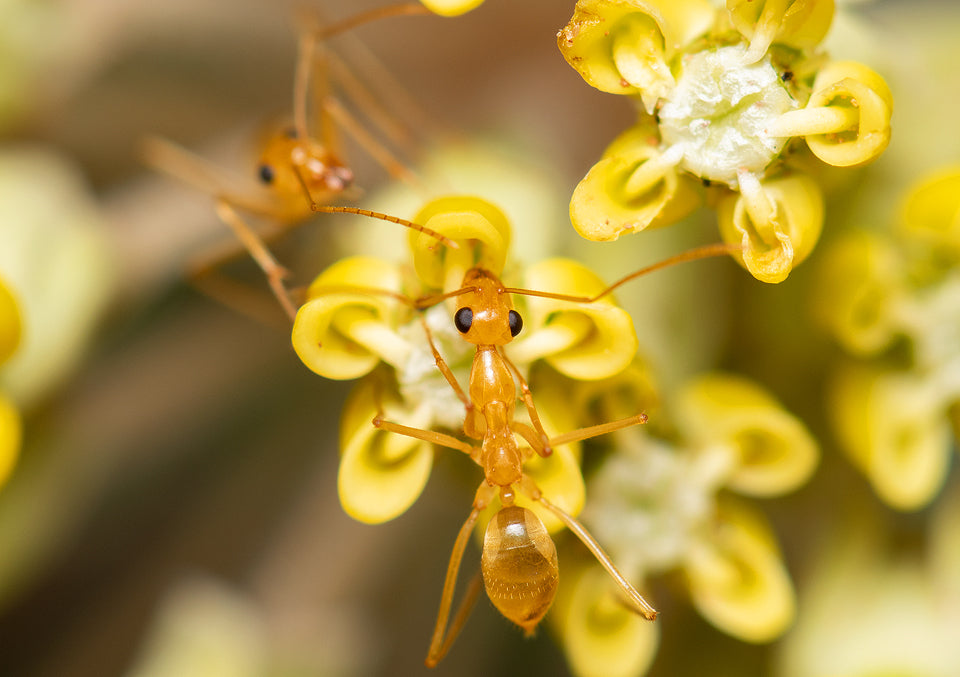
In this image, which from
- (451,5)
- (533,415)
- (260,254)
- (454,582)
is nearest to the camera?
(451,5)

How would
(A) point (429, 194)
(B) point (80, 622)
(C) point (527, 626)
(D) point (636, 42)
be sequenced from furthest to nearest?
(B) point (80, 622) < (A) point (429, 194) < (C) point (527, 626) < (D) point (636, 42)

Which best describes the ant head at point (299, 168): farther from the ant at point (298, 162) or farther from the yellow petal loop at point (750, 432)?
the yellow petal loop at point (750, 432)

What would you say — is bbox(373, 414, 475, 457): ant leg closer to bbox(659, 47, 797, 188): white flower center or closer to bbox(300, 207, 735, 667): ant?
bbox(300, 207, 735, 667): ant

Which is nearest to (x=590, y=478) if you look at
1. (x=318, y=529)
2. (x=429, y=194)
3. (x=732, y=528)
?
(x=732, y=528)

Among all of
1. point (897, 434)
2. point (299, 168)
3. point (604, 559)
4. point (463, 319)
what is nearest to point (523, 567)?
→ point (604, 559)

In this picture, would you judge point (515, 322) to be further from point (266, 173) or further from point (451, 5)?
point (266, 173)

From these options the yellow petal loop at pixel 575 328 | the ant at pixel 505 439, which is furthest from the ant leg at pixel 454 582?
the yellow petal loop at pixel 575 328

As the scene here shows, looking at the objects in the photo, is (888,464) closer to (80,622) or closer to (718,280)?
(718,280)
